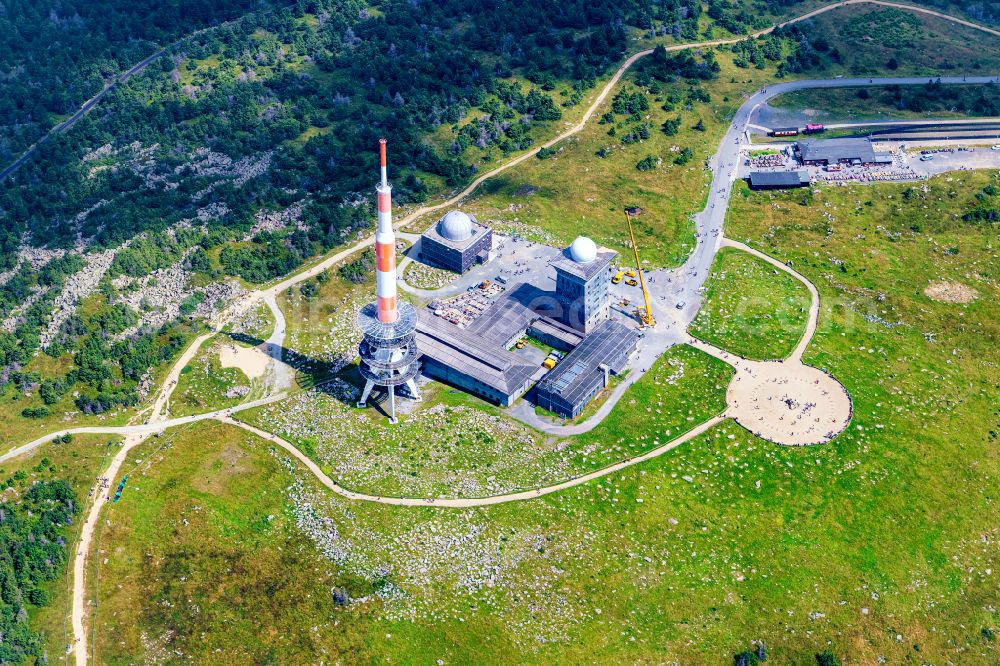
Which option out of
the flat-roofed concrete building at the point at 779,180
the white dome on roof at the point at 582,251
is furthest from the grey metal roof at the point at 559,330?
the flat-roofed concrete building at the point at 779,180

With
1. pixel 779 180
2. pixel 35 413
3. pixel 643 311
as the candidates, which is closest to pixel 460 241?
pixel 643 311

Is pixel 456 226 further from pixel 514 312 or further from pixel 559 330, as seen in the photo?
pixel 559 330

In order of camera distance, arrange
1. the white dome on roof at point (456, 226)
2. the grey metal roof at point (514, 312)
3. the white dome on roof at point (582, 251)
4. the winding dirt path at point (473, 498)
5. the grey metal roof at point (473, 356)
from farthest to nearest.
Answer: the white dome on roof at point (456, 226), the grey metal roof at point (514, 312), the white dome on roof at point (582, 251), the grey metal roof at point (473, 356), the winding dirt path at point (473, 498)

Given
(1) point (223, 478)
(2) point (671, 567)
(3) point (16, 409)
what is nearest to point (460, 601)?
(2) point (671, 567)

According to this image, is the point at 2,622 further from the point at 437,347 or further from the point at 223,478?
the point at 437,347

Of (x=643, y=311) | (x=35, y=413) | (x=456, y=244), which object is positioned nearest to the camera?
(x=35, y=413)

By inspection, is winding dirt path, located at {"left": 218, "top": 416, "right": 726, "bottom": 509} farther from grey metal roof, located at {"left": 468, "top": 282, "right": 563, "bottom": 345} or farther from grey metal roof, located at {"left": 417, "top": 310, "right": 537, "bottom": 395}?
grey metal roof, located at {"left": 468, "top": 282, "right": 563, "bottom": 345}

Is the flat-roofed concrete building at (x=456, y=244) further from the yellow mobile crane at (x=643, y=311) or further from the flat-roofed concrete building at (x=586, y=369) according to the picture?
the flat-roofed concrete building at (x=586, y=369)
